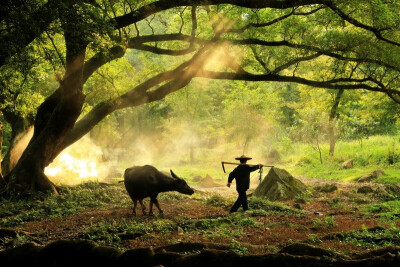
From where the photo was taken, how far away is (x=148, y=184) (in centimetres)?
1322

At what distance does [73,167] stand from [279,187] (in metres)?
19.7

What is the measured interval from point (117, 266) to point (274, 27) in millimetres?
15784

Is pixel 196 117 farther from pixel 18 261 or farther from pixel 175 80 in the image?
pixel 18 261

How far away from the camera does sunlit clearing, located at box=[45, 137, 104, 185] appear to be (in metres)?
24.4

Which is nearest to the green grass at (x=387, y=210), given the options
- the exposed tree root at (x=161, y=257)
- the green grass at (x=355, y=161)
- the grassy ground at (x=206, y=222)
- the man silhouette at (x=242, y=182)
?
the grassy ground at (x=206, y=222)

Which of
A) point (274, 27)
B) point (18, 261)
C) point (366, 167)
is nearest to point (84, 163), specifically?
point (274, 27)

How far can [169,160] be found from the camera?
57.6 m

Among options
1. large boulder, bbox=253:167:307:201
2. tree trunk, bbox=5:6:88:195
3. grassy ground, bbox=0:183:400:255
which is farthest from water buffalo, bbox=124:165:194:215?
large boulder, bbox=253:167:307:201

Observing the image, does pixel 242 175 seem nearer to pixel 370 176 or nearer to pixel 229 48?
pixel 229 48

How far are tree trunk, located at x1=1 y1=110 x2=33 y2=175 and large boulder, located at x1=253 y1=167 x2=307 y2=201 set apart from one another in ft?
49.3

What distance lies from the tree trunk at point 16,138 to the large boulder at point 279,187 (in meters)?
15.0

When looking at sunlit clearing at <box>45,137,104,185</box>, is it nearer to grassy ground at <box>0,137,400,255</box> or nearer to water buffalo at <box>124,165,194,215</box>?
grassy ground at <box>0,137,400,255</box>

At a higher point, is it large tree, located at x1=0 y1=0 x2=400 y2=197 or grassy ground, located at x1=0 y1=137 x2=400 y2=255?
large tree, located at x1=0 y1=0 x2=400 y2=197

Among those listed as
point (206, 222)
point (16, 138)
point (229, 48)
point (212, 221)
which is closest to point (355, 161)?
point (229, 48)
